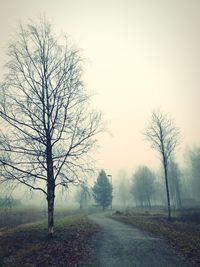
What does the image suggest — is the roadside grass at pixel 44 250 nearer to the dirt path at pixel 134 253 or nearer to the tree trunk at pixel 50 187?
the dirt path at pixel 134 253

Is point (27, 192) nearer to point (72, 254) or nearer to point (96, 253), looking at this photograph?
point (72, 254)

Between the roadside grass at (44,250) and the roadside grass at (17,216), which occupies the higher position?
the roadside grass at (44,250)

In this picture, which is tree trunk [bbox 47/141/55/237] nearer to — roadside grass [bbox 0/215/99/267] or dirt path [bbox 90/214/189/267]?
roadside grass [bbox 0/215/99/267]

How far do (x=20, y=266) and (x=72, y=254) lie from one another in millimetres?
2369

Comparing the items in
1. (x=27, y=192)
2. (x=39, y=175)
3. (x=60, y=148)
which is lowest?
(x=27, y=192)

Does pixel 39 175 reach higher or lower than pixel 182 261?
higher

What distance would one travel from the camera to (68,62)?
13.2 m

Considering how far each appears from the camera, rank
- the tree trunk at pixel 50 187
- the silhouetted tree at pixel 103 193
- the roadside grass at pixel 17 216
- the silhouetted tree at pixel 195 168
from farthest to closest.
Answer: the silhouetted tree at pixel 195 168 → the silhouetted tree at pixel 103 193 → the roadside grass at pixel 17 216 → the tree trunk at pixel 50 187

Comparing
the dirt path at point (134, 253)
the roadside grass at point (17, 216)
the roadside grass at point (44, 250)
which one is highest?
the roadside grass at point (44, 250)

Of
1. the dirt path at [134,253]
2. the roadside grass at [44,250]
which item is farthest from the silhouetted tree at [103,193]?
the dirt path at [134,253]

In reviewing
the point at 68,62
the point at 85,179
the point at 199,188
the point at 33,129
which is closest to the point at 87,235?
the point at 85,179

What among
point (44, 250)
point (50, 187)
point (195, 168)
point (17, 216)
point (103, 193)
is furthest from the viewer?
point (195, 168)

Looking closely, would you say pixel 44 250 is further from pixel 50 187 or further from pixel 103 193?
pixel 103 193

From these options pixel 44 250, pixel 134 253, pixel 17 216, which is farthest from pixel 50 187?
pixel 17 216
